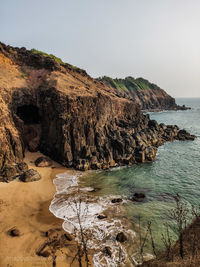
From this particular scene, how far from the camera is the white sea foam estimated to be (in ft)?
38.2

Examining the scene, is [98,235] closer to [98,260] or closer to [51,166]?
[98,260]

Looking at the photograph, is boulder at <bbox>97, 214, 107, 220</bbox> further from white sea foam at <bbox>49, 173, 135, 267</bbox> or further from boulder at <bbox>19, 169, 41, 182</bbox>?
boulder at <bbox>19, 169, 41, 182</bbox>

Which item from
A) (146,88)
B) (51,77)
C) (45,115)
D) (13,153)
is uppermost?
(146,88)

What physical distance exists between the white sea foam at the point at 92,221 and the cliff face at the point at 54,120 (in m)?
6.94

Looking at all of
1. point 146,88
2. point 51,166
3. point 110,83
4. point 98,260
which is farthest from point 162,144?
point 146,88

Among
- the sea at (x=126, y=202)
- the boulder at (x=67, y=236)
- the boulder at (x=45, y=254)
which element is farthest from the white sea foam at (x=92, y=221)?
the boulder at (x=45, y=254)

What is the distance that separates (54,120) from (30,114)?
7.08 metres

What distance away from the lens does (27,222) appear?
Answer: 1462cm

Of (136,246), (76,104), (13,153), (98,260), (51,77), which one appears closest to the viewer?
(98,260)

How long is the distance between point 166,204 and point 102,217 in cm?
716

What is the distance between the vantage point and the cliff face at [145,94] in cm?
13500

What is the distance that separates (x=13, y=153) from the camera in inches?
955

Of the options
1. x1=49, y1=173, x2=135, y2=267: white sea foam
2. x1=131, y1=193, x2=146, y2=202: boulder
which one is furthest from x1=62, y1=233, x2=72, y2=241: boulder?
x1=131, y1=193, x2=146, y2=202: boulder

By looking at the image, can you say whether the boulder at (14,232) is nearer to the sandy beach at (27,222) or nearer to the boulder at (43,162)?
the sandy beach at (27,222)
